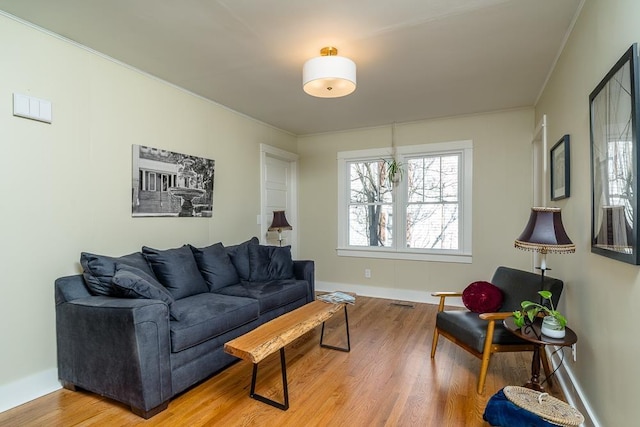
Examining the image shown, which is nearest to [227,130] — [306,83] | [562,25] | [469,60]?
[306,83]

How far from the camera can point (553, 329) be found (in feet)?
6.36

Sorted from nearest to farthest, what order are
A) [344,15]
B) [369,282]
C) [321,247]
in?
1. [344,15]
2. [369,282]
3. [321,247]

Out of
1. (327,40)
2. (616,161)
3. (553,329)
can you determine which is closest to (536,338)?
(553,329)

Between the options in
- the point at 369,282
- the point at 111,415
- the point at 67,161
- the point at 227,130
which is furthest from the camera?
the point at 369,282

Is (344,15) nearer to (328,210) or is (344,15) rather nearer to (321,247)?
(328,210)

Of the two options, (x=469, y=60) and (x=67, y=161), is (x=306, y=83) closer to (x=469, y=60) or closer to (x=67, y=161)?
(x=469, y=60)

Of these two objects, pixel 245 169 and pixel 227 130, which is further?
pixel 245 169

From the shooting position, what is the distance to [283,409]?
2.05 meters

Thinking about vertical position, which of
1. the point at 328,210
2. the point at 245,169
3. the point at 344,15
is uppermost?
the point at 344,15

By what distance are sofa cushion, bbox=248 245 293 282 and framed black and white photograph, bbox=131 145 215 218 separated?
2.31 feet

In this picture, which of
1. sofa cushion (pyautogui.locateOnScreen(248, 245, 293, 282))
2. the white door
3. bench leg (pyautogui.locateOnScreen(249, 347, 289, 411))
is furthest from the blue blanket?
the white door

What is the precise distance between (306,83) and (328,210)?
113 inches

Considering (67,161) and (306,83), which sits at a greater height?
(306,83)

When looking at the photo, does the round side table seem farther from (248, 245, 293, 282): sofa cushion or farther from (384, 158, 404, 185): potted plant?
(384, 158, 404, 185): potted plant
